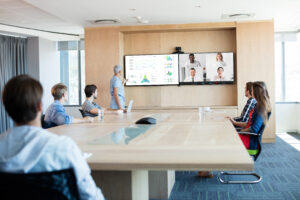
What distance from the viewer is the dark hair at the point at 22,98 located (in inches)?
52.7

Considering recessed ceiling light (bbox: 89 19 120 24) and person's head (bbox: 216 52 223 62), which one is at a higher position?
recessed ceiling light (bbox: 89 19 120 24)

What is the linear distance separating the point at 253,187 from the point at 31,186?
321 cm

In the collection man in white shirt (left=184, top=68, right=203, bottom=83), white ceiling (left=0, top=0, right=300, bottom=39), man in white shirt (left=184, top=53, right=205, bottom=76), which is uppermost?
A: white ceiling (left=0, top=0, right=300, bottom=39)

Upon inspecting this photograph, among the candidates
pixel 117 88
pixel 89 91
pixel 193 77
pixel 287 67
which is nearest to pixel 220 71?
pixel 193 77

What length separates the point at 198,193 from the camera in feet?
12.3

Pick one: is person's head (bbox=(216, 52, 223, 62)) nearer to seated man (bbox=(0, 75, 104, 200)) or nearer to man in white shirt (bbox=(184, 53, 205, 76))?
man in white shirt (bbox=(184, 53, 205, 76))

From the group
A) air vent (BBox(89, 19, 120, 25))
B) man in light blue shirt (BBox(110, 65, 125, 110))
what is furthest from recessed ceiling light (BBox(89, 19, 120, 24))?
man in light blue shirt (BBox(110, 65, 125, 110))

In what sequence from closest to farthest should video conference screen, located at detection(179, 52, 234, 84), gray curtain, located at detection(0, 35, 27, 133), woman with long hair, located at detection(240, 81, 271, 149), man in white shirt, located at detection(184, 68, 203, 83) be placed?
woman with long hair, located at detection(240, 81, 271, 149), video conference screen, located at detection(179, 52, 234, 84), man in white shirt, located at detection(184, 68, 203, 83), gray curtain, located at detection(0, 35, 27, 133)

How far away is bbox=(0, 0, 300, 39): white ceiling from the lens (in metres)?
5.93

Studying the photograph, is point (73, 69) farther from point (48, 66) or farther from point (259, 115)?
point (259, 115)

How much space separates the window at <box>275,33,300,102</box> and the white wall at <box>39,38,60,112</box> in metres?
6.16

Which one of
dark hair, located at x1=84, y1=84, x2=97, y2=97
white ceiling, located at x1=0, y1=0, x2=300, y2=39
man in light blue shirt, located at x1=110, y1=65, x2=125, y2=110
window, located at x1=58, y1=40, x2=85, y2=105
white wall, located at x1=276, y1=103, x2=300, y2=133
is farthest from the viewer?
window, located at x1=58, y1=40, x2=85, y2=105

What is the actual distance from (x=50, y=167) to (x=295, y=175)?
3901 mm

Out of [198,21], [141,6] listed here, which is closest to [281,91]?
[198,21]
